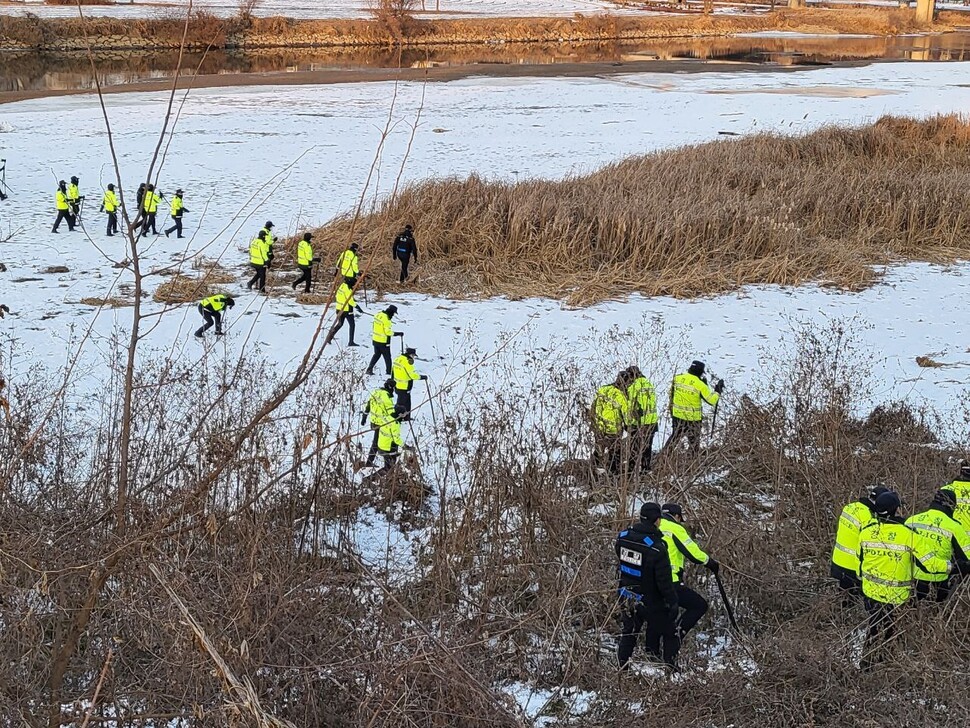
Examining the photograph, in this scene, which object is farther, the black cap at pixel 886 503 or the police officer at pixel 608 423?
the police officer at pixel 608 423

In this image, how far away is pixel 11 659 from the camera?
4.52 m

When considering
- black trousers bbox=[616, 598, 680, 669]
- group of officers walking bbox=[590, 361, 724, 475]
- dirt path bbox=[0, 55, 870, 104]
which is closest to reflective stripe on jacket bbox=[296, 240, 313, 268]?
group of officers walking bbox=[590, 361, 724, 475]

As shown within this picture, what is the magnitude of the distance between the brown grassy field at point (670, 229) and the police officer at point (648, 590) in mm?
9532

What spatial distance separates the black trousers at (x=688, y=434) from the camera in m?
8.85

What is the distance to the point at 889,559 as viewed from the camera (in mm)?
6113

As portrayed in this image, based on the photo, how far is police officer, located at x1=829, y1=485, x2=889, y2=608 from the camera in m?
6.39

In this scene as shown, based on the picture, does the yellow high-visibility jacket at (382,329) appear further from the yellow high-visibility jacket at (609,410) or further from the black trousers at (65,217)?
the black trousers at (65,217)

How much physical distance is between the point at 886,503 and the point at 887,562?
401 mm

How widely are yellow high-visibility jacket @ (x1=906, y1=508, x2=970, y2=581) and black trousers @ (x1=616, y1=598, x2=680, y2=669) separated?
5.80 ft

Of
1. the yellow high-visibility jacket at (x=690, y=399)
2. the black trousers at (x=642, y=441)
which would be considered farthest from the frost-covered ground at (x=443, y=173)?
the black trousers at (x=642, y=441)

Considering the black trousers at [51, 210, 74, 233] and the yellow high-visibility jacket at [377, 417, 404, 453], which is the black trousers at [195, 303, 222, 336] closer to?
the yellow high-visibility jacket at [377, 417, 404, 453]

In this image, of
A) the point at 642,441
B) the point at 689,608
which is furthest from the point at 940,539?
the point at 642,441

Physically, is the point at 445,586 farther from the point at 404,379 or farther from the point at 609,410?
the point at 404,379

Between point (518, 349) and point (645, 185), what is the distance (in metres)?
8.35
